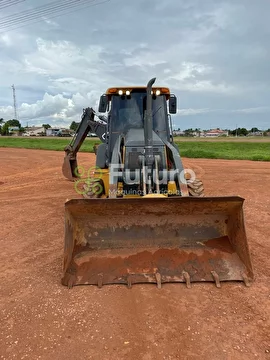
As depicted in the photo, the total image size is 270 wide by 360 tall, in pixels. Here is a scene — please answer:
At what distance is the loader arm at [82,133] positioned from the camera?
7844mm

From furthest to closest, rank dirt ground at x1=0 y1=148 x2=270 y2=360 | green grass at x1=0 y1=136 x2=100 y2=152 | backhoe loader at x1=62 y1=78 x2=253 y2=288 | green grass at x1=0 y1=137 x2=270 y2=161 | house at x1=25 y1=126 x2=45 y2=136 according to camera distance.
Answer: house at x1=25 y1=126 x2=45 y2=136 < green grass at x1=0 y1=136 x2=100 y2=152 < green grass at x1=0 y1=137 x2=270 y2=161 < backhoe loader at x1=62 y1=78 x2=253 y2=288 < dirt ground at x1=0 y1=148 x2=270 y2=360

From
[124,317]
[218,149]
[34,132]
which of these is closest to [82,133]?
[124,317]

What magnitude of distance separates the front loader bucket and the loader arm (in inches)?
139

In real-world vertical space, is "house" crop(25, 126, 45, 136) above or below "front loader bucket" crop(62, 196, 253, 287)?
above

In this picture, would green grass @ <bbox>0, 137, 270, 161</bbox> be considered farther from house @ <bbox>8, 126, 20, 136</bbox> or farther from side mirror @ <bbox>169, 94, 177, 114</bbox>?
house @ <bbox>8, 126, 20, 136</bbox>

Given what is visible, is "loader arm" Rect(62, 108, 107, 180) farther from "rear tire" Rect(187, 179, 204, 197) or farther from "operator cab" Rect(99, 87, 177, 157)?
"rear tire" Rect(187, 179, 204, 197)

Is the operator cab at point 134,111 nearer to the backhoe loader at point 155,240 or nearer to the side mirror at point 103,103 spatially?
the side mirror at point 103,103

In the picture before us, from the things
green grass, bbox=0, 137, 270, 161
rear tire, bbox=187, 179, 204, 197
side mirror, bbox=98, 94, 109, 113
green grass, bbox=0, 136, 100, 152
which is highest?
side mirror, bbox=98, 94, 109, 113

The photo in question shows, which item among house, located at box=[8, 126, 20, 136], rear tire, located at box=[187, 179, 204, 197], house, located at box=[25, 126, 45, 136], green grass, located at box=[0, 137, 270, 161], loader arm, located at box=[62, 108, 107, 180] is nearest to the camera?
rear tire, located at box=[187, 179, 204, 197]

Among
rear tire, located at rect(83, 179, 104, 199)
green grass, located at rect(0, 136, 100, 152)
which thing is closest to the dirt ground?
rear tire, located at rect(83, 179, 104, 199)

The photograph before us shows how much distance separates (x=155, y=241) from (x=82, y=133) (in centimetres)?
514

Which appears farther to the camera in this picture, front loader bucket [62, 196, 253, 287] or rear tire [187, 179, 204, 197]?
rear tire [187, 179, 204, 197]

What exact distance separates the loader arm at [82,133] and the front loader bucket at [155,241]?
3.53m

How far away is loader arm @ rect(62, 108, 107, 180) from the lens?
7844 millimetres
